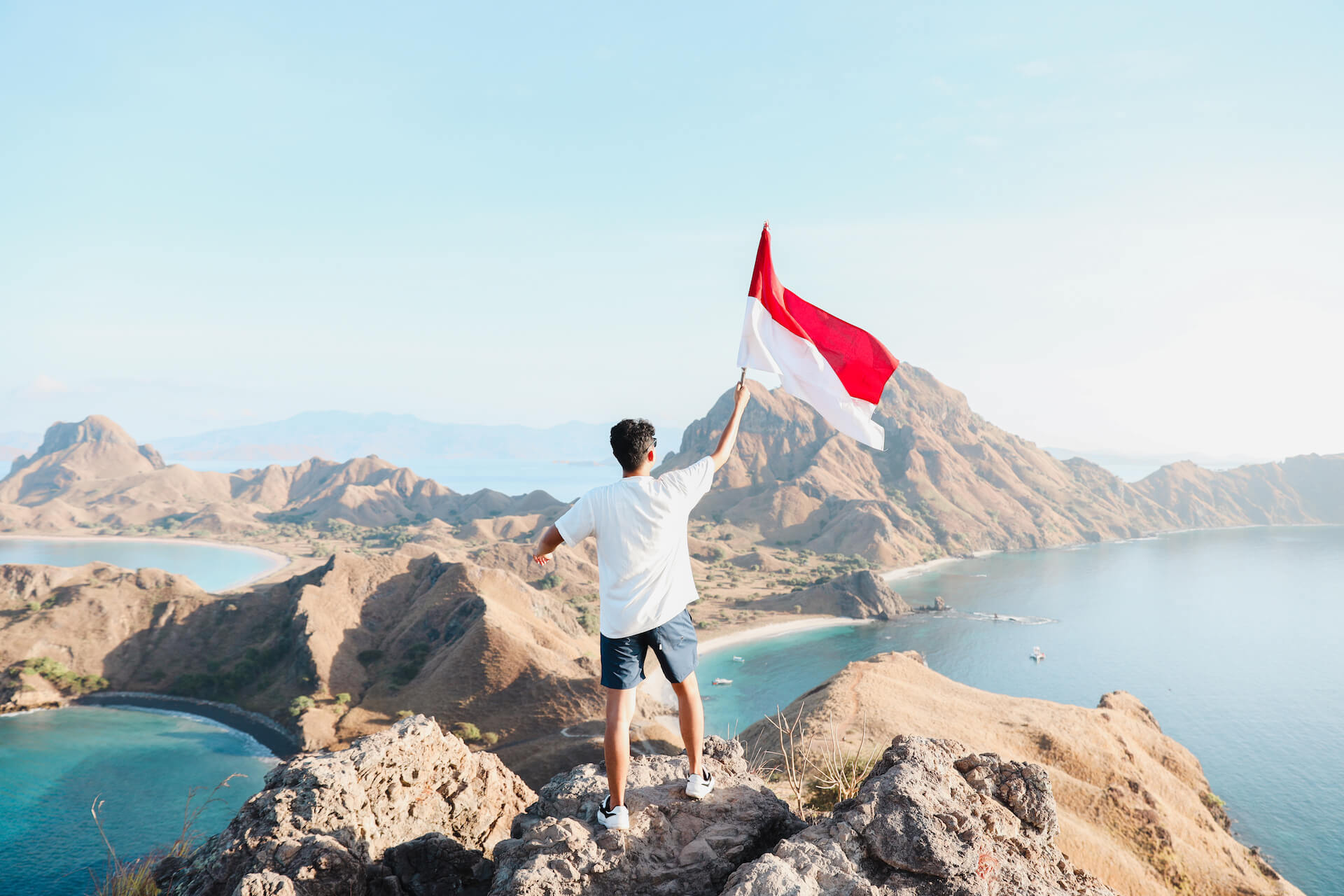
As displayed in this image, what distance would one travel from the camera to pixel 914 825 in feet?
13.3

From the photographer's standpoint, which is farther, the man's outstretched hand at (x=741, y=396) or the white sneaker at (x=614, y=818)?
the man's outstretched hand at (x=741, y=396)

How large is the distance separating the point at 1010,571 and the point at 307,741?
101366mm

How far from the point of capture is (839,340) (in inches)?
239

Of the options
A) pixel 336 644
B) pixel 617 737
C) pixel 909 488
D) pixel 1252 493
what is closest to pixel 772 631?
pixel 336 644

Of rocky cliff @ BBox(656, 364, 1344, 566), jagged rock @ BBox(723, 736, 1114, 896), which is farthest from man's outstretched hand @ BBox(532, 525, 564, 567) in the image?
rocky cliff @ BBox(656, 364, 1344, 566)

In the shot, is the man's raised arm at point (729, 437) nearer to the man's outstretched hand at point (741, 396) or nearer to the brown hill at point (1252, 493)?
the man's outstretched hand at point (741, 396)

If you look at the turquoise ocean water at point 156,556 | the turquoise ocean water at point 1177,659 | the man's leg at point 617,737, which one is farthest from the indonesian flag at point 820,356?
the turquoise ocean water at point 156,556

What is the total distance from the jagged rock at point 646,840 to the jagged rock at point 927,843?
0.51 meters

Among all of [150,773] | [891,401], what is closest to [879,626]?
[150,773]

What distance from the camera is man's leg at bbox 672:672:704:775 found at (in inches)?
168

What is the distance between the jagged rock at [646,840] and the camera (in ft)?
13.2

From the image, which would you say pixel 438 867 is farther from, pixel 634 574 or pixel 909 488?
pixel 909 488

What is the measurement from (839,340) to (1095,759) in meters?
26.1

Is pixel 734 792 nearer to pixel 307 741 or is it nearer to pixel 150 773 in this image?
pixel 307 741
